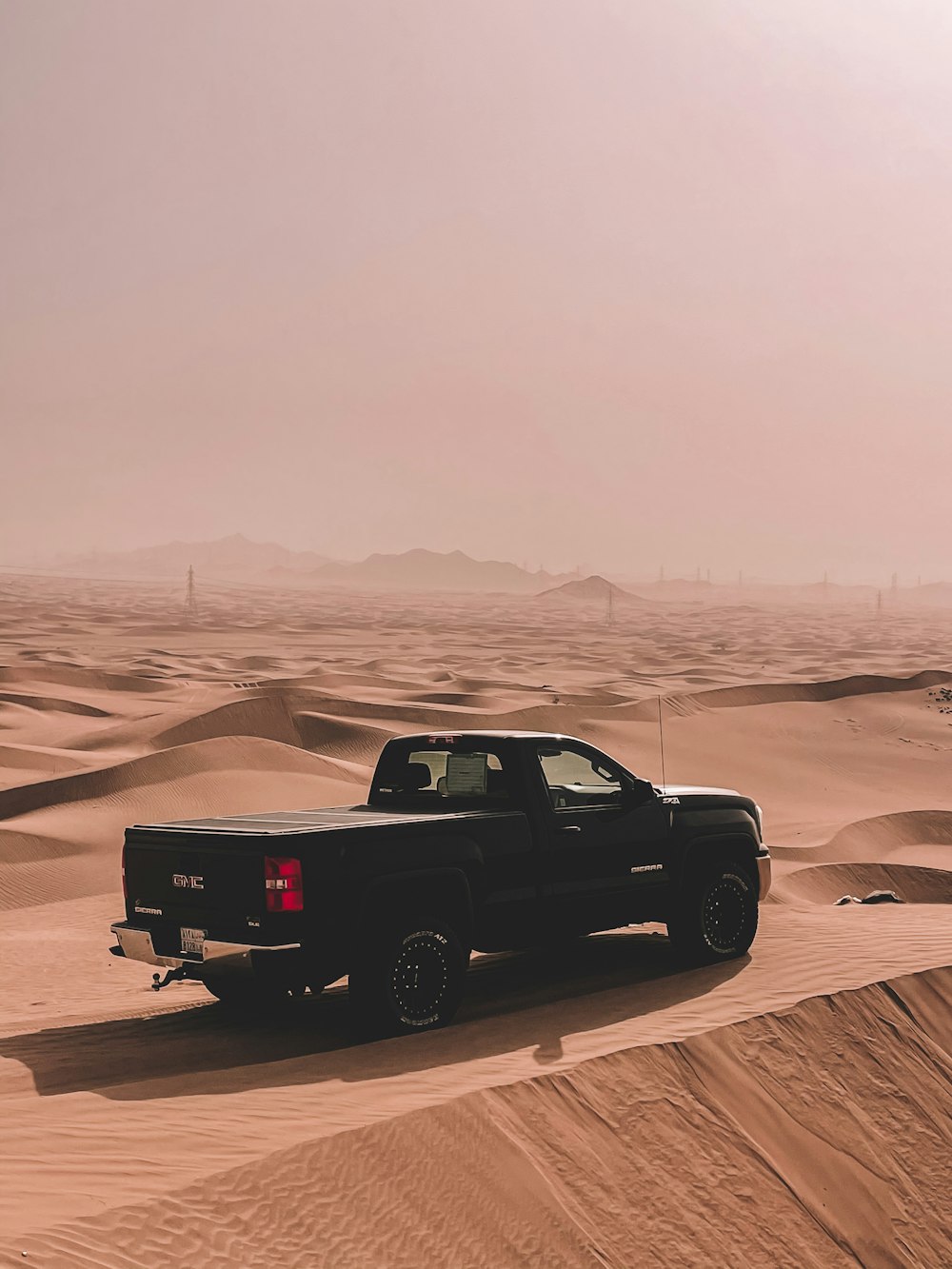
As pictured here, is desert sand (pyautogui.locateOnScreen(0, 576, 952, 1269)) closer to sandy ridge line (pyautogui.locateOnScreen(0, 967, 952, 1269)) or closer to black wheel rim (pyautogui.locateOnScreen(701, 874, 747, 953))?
sandy ridge line (pyautogui.locateOnScreen(0, 967, 952, 1269))

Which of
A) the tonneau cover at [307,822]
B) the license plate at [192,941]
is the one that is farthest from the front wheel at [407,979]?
the license plate at [192,941]

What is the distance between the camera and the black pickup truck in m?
8.18

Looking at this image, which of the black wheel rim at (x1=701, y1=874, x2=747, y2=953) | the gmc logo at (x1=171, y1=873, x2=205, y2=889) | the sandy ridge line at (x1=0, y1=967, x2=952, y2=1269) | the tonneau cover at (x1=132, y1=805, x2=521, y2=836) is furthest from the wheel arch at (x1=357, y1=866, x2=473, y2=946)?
the black wheel rim at (x1=701, y1=874, x2=747, y2=953)

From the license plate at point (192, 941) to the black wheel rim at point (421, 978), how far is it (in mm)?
1238

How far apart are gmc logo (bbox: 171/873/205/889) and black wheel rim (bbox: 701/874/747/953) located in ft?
13.9

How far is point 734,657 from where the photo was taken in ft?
303

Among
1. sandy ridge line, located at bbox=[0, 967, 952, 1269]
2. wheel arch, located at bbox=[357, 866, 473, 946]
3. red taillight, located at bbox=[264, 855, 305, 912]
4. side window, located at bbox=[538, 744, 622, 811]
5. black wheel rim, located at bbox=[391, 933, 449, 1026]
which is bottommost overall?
sandy ridge line, located at bbox=[0, 967, 952, 1269]

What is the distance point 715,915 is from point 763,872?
67cm

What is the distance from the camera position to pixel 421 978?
8.70m

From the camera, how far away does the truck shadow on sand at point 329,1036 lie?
782cm

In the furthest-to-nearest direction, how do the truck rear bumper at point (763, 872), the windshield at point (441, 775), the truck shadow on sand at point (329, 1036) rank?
the truck rear bumper at point (763, 872) → the windshield at point (441, 775) → the truck shadow on sand at point (329, 1036)

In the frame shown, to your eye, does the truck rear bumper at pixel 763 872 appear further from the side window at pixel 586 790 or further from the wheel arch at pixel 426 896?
the wheel arch at pixel 426 896

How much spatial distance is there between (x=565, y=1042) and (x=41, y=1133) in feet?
10.7

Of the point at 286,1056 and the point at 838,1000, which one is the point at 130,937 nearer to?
the point at 286,1056
